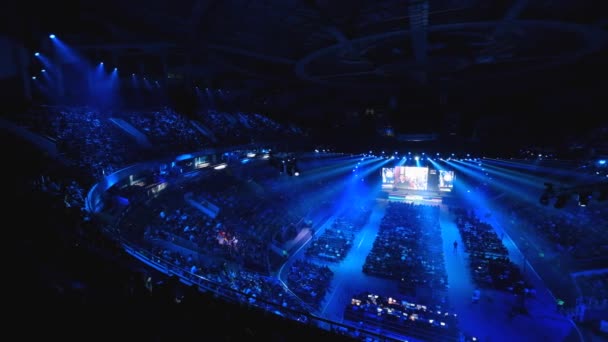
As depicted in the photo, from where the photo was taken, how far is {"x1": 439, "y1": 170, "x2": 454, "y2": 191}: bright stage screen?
29.9 meters

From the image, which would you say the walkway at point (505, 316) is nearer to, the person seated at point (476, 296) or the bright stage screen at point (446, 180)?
the person seated at point (476, 296)

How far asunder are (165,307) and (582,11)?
46.0 ft

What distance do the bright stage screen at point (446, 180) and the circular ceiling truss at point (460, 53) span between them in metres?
12.4

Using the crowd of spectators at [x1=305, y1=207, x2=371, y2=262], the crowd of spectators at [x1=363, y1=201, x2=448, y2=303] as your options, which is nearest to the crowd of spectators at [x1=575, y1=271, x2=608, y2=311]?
the crowd of spectators at [x1=363, y1=201, x2=448, y2=303]

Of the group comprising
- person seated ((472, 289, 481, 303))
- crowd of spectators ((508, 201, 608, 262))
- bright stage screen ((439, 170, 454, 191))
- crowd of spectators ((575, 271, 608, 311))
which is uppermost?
bright stage screen ((439, 170, 454, 191))

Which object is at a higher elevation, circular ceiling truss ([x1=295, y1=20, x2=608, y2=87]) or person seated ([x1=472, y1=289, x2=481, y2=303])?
circular ceiling truss ([x1=295, y1=20, x2=608, y2=87])

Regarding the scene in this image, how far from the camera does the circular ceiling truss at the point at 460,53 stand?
10859mm

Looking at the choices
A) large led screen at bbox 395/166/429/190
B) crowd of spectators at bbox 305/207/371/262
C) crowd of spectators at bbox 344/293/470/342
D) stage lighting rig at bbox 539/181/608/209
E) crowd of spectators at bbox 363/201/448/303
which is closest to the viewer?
stage lighting rig at bbox 539/181/608/209

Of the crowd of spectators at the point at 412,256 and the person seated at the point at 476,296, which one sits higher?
the crowd of spectators at the point at 412,256

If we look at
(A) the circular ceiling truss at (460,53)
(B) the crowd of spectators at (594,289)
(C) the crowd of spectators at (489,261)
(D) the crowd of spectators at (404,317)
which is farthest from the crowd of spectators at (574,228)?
(A) the circular ceiling truss at (460,53)

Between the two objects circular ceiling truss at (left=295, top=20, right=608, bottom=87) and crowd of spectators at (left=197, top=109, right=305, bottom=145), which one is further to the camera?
crowd of spectators at (left=197, top=109, right=305, bottom=145)

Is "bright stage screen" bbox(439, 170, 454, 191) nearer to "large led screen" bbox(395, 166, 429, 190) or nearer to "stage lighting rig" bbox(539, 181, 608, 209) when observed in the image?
"large led screen" bbox(395, 166, 429, 190)

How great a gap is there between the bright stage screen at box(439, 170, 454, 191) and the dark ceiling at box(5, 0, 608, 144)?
847 cm

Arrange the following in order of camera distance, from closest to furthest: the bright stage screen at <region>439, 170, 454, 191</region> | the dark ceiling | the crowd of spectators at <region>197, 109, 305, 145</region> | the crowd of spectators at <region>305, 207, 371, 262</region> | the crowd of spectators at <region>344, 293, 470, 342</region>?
the dark ceiling < the crowd of spectators at <region>344, 293, 470, 342</region> < the crowd of spectators at <region>305, 207, 371, 262</region> < the crowd of spectators at <region>197, 109, 305, 145</region> < the bright stage screen at <region>439, 170, 454, 191</region>
